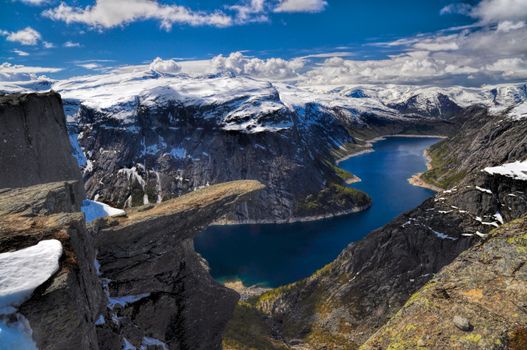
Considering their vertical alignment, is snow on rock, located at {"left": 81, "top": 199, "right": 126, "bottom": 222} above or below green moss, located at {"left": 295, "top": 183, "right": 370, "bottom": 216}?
above

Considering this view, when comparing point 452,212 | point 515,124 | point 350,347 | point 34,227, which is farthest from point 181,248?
point 515,124

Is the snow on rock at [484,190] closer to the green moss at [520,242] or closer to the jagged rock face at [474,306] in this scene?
the jagged rock face at [474,306]

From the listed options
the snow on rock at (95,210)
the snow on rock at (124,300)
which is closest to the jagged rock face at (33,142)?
the snow on rock at (95,210)

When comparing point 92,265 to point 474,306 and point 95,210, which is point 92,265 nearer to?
point 95,210

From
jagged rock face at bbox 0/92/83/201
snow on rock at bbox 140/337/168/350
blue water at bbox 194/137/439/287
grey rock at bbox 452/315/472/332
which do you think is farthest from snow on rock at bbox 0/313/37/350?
blue water at bbox 194/137/439/287

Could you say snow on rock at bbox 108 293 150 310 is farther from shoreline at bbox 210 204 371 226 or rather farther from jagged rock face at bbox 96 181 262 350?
shoreline at bbox 210 204 371 226
